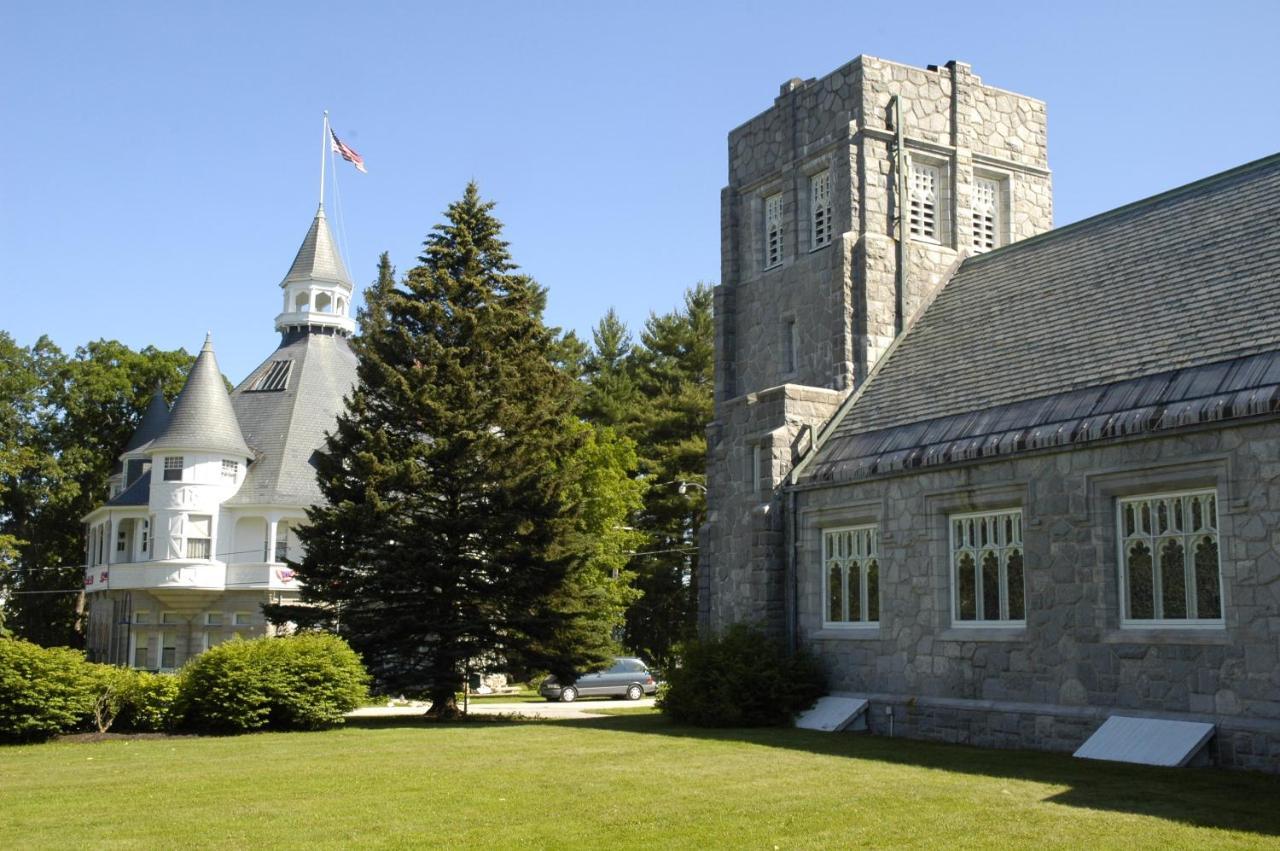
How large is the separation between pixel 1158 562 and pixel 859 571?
5.89 meters

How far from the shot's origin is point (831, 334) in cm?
2361

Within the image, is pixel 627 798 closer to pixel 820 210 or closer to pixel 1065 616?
pixel 1065 616

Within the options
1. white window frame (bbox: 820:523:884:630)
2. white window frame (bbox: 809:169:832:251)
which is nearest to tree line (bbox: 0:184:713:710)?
white window frame (bbox: 820:523:884:630)

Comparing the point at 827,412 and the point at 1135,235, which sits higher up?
the point at 1135,235

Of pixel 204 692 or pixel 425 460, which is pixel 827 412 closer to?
pixel 425 460

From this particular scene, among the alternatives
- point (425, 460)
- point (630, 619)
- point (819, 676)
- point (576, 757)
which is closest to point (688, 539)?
point (630, 619)

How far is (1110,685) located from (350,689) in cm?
1243

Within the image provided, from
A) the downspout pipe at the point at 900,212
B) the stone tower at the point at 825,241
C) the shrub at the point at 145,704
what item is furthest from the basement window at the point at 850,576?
the shrub at the point at 145,704

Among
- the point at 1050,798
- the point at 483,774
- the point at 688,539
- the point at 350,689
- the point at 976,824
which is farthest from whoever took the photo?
the point at 688,539

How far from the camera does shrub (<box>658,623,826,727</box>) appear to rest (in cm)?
1997

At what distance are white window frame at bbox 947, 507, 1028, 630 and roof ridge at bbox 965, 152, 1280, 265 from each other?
662 cm

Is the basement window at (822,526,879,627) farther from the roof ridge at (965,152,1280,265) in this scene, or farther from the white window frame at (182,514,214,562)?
the white window frame at (182,514,214,562)

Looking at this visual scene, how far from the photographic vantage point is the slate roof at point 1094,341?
→ 15.3 meters

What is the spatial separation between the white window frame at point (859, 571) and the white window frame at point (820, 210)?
21.6 ft
